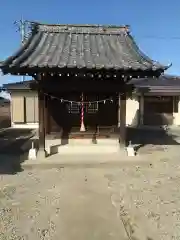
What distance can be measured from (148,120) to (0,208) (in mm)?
17379

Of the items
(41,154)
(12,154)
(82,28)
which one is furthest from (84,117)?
(82,28)

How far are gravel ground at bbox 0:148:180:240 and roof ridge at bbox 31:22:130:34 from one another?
19.3 ft

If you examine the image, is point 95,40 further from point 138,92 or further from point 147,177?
point 138,92

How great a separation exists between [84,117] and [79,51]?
8.02ft

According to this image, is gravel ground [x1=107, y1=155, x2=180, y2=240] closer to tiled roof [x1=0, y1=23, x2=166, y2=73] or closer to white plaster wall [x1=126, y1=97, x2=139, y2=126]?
tiled roof [x1=0, y1=23, x2=166, y2=73]

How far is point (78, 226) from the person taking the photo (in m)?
5.01

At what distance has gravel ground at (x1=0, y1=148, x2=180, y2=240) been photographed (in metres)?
4.84

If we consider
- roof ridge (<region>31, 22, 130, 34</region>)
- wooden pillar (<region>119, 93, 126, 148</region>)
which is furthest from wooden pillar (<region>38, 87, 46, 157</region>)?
roof ridge (<region>31, 22, 130, 34</region>)

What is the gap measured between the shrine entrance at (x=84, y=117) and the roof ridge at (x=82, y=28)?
118 inches

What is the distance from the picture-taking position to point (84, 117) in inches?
449

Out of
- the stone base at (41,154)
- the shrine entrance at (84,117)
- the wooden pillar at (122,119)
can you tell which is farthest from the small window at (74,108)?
the stone base at (41,154)

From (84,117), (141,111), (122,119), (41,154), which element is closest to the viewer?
(41,154)

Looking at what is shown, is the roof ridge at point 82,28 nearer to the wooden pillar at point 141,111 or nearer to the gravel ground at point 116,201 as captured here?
the gravel ground at point 116,201

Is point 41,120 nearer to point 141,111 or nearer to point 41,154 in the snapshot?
point 41,154
